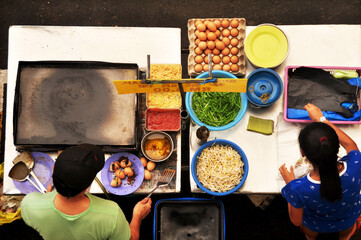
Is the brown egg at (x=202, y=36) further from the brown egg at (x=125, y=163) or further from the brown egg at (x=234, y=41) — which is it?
the brown egg at (x=125, y=163)

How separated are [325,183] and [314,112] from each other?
1.90ft

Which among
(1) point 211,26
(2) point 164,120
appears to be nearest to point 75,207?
(2) point 164,120

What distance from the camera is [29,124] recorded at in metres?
2.15

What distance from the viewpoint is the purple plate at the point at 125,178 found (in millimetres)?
2201

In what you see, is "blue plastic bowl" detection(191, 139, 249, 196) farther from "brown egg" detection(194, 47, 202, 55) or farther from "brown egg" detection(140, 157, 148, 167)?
"brown egg" detection(194, 47, 202, 55)

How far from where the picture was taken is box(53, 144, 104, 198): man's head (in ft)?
5.08

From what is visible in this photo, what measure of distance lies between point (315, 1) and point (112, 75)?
318 centimetres

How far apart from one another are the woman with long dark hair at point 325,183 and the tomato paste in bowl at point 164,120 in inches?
36.2

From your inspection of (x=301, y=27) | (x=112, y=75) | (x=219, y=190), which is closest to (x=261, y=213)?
(x=219, y=190)

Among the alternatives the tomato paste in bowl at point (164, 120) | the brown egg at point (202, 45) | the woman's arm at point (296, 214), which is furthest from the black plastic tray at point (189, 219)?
the brown egg at point (202, 45)

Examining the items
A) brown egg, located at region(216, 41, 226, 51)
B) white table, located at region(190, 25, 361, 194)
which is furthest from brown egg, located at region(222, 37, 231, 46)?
white table, located at region(190, 25, 361, 194)

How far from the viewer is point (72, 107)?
2.18 meters

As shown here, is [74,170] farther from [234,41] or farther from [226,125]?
[234,41]

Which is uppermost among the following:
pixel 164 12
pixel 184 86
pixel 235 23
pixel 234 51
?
pixel 164 12
